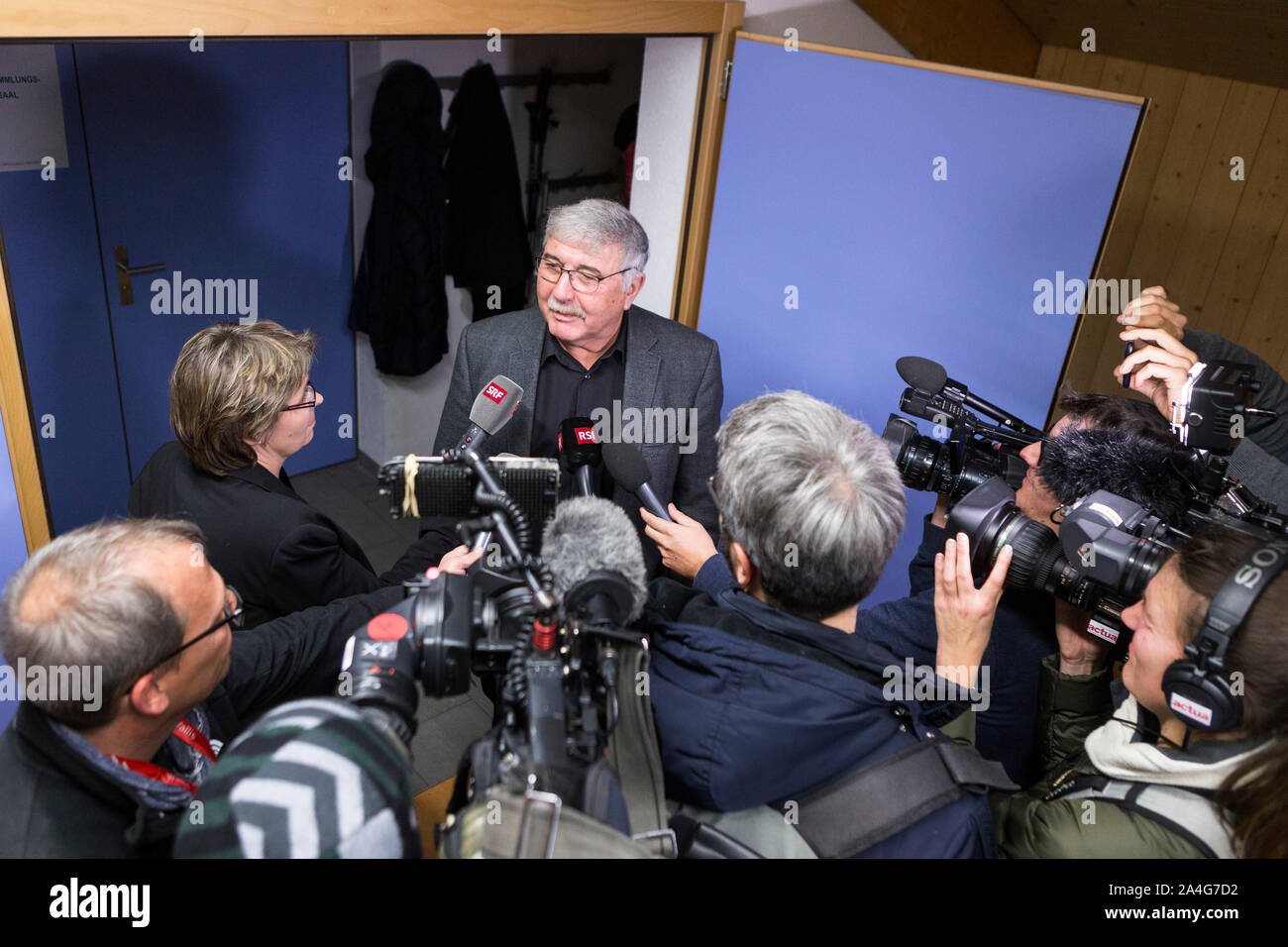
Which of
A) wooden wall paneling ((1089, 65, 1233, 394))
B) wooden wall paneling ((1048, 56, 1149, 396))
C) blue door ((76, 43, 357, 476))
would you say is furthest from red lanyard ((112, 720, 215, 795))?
wooden wall paneling ((1089, 65, 1233, 394))

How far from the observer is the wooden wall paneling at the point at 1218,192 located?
3.11 metres

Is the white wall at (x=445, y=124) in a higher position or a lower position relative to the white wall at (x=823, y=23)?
lower

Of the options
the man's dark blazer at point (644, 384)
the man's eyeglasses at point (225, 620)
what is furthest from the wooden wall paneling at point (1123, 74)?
the man's eyeglasses at point (225, 620)

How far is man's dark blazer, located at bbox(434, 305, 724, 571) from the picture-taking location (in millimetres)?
2154

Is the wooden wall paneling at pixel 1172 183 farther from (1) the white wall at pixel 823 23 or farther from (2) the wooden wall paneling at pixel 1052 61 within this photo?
(1) the white wall at pixel 823 23

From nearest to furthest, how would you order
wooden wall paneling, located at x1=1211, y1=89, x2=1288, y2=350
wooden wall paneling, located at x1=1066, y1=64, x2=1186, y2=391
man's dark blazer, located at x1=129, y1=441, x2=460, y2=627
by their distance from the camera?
man's dark blazer, located at x1=129, y1=441, x2=460, y2=627
wooden wall paneling, located at x1=1211, y1=89, x2=1288, y2=350
wooden wall paneling, located at x1=1066, y1=64, x2=1186, y2=391

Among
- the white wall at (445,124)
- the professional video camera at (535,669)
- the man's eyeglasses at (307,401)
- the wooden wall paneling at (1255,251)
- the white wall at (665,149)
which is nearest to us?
the professional video camera at (535,669)

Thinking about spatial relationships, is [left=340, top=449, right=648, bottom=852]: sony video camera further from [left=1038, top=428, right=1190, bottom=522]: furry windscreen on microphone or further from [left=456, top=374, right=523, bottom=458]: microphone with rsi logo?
[left=1038, top=428, right=1190, bottom=522]: furry windscreen on microphone

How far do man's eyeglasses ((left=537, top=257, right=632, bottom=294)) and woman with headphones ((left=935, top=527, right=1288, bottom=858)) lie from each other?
1249mm

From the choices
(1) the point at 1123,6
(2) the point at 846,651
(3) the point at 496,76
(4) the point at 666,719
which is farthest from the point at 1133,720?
(3) the point at 496,76

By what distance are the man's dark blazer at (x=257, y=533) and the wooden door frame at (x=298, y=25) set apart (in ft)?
0.70

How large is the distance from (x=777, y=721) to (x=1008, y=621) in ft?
2.35

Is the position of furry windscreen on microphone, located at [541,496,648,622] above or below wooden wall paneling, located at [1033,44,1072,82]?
below

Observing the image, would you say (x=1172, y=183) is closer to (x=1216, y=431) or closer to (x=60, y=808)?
(x=1216, y=431)
